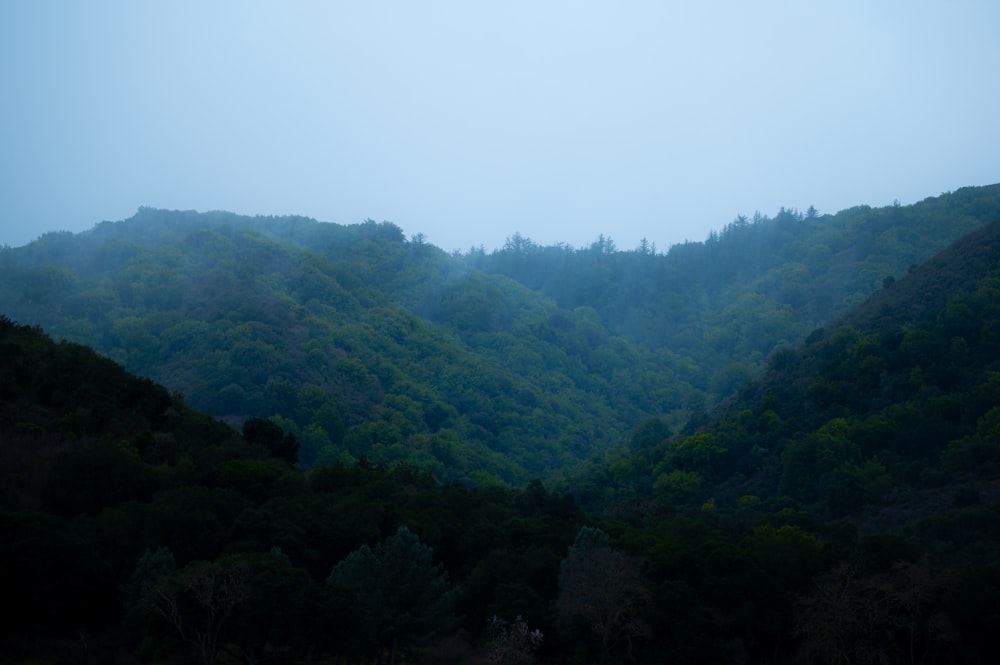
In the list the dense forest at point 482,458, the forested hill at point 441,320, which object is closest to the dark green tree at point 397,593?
the dense forest at point 482,458

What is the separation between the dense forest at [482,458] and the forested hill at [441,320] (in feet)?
1.36

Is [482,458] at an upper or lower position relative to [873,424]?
lower

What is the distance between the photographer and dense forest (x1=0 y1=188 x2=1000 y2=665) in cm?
2250

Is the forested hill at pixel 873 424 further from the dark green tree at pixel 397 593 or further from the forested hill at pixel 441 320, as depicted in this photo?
the dark green tree at pixel 397 593

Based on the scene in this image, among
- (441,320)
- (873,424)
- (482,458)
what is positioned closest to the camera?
(873,424)

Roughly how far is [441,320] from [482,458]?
33551 millimetres

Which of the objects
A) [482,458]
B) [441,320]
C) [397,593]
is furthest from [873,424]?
[441,320]

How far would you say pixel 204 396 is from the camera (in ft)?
223

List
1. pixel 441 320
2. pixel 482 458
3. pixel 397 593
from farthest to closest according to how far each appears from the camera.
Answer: pixel 441 320 < pixel 482 458 < pixel 397 593

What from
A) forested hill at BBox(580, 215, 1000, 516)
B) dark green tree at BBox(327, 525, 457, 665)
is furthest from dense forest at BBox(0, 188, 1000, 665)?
forested hill at BBox(580, 215, 1000, 516)

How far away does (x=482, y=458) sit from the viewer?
72812 mm

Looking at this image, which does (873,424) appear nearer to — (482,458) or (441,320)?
(482,458)

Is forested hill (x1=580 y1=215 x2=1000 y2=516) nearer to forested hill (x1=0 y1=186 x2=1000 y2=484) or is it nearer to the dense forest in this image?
the dense forest

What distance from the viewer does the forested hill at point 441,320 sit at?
236ft
